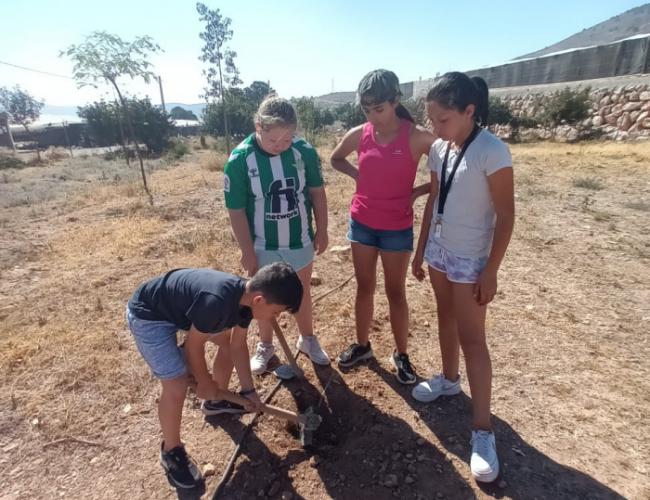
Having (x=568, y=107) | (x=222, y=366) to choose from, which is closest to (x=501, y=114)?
(x=568, y=107)

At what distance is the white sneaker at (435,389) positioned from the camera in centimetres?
232

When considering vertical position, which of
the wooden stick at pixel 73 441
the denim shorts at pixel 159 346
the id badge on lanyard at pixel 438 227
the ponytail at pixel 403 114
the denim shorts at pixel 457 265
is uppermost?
the ponytail at pixel 403 114

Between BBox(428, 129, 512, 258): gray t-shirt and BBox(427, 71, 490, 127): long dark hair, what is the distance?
0.13 meters

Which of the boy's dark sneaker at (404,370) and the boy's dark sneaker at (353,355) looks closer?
the boy's dark sneaker at (404,370)

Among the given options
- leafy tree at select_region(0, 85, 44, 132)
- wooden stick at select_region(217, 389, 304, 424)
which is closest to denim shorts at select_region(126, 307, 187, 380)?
wooden stick at select_region(217, 389, 304, 424)

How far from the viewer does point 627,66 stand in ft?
49.7

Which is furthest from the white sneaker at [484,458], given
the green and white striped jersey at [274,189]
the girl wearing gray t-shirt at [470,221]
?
the green and white striped jersey at [274,189]

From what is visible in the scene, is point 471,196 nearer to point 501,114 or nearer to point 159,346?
point 159,346

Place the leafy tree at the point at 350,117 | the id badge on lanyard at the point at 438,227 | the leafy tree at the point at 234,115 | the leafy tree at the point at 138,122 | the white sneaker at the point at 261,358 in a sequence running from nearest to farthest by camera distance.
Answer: the id badge on lanyard at the point at 438,227 → the white sneaker at the point at 261,358 → the leafy tree at the point at 138,122 → the leafy tree at the point at 234,115 → the leafy tree at the point at 350,117

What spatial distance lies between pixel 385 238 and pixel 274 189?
656 millimetres

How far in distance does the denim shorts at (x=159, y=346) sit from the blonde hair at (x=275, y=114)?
1014 millimetres

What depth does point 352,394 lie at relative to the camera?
8.00 ft

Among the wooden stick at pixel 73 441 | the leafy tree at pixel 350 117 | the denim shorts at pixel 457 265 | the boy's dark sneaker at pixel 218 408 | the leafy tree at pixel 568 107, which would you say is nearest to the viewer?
the denim shorts at pixel 457 265

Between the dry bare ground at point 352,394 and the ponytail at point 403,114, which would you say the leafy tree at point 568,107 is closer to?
the dry bare ground at point 352,394
